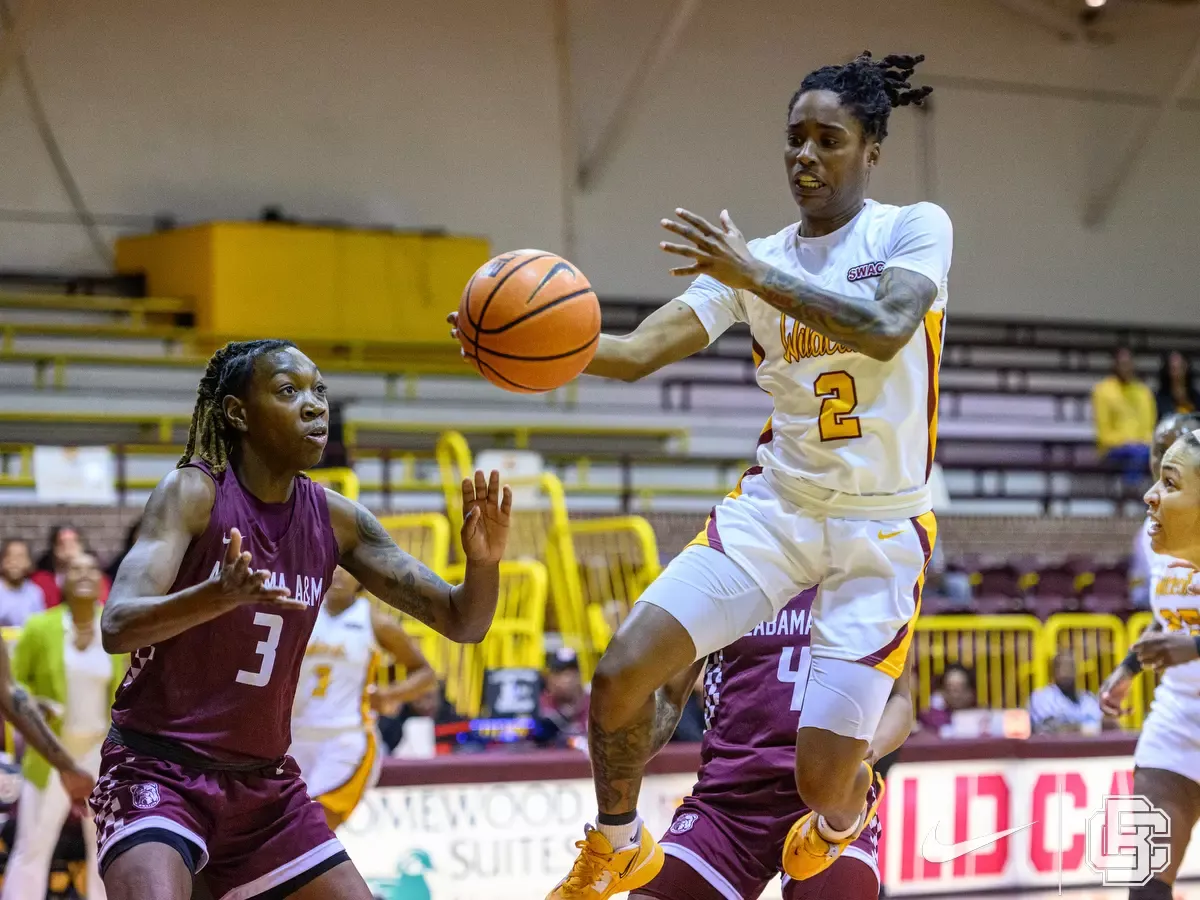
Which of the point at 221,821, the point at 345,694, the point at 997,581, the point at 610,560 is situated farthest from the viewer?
the point at 997,581

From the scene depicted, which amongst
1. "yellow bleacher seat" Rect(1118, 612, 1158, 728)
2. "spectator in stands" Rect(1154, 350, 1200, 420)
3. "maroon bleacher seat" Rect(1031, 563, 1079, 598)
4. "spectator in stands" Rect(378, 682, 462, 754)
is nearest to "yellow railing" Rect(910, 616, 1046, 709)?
"yellow bleacher seat" Rect(1118, 612, 1158, 728)

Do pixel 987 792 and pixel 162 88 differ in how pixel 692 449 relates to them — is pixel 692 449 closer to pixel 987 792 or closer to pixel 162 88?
pixel 162 88

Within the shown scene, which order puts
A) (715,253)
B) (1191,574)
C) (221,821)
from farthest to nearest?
(1191,574) → (221,821) → (715,253)

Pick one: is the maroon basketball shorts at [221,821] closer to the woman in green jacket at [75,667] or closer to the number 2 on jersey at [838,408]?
the number 2 on jersey at [838,408]

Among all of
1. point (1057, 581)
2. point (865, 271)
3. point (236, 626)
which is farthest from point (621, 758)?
point (1057, 581)

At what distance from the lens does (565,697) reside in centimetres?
948

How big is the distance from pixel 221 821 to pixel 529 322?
1.43 metres

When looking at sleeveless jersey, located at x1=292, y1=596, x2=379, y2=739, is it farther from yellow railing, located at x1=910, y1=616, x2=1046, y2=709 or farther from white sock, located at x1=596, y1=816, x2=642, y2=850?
yellow railing, located at x1=910, y1=616, x2=1046, y2=709

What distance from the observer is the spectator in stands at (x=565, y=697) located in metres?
9.04

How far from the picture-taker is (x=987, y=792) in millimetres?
7992

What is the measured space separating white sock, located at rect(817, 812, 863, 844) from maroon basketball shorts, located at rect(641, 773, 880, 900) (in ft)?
0.83

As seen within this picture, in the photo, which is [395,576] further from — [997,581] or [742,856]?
[997,581]

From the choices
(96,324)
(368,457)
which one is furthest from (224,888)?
(96,324)

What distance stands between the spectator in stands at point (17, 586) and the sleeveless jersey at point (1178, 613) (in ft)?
22.9
